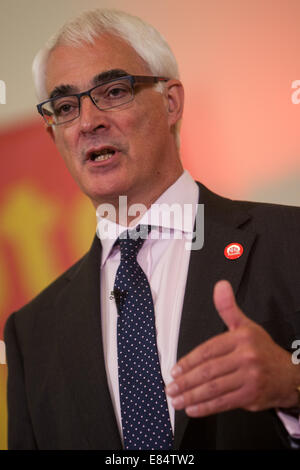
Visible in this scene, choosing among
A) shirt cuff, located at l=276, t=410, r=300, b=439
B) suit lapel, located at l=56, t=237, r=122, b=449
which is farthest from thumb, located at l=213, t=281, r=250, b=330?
suit lapel, located at l=56, t=237, r=122, b=449

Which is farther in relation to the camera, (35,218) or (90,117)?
(35,218)

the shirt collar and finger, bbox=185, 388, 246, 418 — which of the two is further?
the shirt collar

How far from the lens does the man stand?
4.60ft

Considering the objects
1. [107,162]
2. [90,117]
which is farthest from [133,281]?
[90,117]

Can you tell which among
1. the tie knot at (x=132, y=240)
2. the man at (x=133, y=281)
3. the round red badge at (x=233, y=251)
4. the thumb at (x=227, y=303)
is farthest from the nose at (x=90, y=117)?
the thumb at (x=227, y=303)

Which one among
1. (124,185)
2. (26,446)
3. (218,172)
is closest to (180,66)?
(218,172)

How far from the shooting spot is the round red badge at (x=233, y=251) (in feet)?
4.88

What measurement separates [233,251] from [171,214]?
0.86ft

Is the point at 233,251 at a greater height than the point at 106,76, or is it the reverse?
the point at 106,76

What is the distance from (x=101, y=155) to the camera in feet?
5.47

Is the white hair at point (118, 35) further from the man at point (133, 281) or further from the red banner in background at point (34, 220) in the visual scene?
the red banner in background at point (34, 220)

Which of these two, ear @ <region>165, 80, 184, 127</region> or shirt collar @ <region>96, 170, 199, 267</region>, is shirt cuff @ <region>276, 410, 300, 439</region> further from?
ear @ <region>165, 80, 184, 127</region>

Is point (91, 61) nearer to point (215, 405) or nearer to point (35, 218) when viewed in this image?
point (35, 218)

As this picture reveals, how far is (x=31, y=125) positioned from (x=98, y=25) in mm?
603
